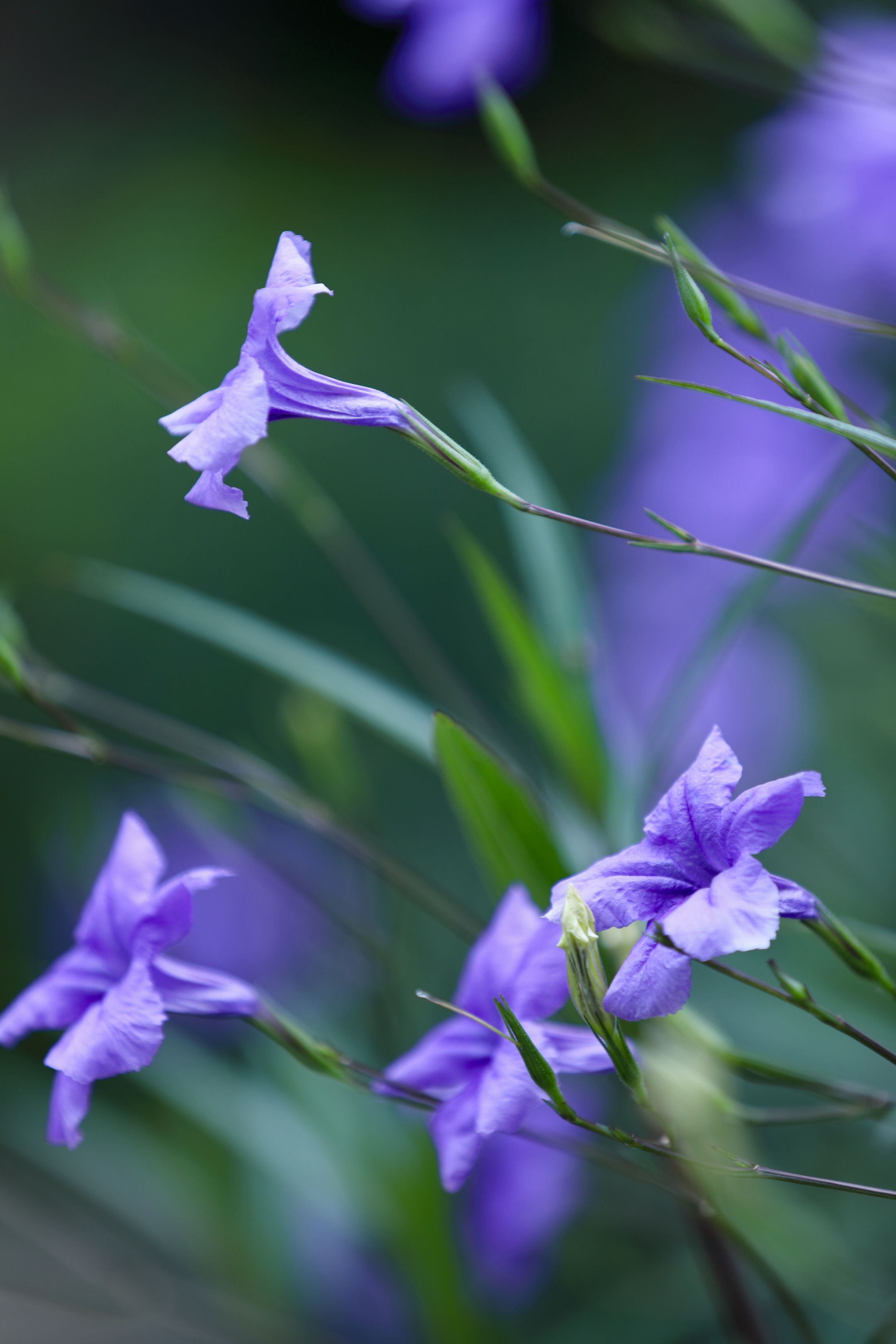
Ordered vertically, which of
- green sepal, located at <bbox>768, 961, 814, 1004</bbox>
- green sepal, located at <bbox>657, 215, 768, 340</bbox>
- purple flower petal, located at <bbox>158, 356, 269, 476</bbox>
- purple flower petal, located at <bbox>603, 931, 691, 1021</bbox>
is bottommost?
purple flower petal, located at <bbox>603, 931, 691, 1021</bbox>

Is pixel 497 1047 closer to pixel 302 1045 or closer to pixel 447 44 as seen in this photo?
pixel 302 1045

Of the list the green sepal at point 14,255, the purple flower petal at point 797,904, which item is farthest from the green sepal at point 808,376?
the green sepal at point 14,255

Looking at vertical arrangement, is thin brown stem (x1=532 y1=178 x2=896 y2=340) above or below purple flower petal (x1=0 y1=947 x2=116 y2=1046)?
above

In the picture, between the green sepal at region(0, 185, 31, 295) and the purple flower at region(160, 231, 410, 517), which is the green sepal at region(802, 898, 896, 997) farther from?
the green sepal at region(0, 185, 31, 295)

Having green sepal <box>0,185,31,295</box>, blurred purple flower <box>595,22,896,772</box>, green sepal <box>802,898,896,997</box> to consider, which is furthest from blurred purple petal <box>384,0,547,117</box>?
green sepal <box>802,898,896,997</box>

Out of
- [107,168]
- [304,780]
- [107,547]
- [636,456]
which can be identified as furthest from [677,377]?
[107,168]

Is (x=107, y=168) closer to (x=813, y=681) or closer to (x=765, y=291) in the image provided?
(x=813, y=681)

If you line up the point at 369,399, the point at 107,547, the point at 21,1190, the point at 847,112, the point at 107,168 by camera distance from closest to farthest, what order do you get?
the point at 369,399 < the point at 847,112 < the point at 21,1190 < the point at 107,547 < the point at 107,168
